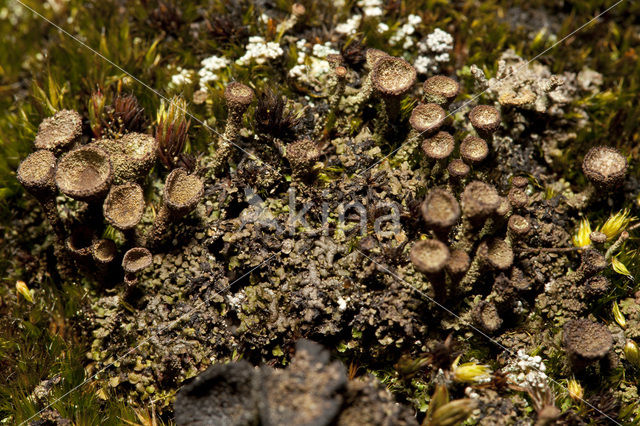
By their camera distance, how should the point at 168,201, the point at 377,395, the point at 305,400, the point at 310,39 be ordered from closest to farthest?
the point at 305,400 < the point at 377,395 < the point at 168,201 < the point at 310,39

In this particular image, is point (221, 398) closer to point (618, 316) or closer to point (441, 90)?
point (441, 90)

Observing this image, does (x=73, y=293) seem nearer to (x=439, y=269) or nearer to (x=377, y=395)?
(x=377, y=395)

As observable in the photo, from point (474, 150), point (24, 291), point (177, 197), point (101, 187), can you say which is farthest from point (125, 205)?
point (474, 150)

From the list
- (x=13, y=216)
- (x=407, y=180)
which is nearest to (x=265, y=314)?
(x=407, y=180)

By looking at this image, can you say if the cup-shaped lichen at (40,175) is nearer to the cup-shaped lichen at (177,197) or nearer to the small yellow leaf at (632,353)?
the cup-shaped lichen at (177,197)

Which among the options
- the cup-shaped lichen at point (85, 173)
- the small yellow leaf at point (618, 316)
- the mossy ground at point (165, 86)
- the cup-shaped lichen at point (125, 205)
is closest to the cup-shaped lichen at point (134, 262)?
the cup-shaped lichen at point (125, 205)

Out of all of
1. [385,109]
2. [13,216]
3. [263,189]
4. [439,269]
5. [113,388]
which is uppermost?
[385,109]
